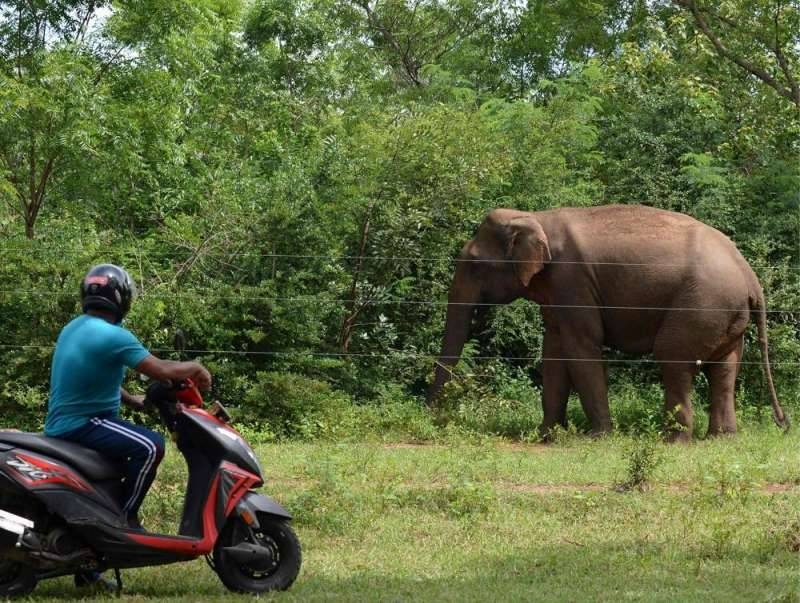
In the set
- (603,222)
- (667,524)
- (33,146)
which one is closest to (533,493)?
(667,524)

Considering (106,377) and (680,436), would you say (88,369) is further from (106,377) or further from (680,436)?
(680,436)

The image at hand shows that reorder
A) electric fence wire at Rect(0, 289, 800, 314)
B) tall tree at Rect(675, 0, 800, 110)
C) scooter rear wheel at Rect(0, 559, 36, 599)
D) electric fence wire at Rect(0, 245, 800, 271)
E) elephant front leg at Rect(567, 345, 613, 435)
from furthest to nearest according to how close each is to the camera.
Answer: tall tree at Rect(675, 0, 800, 110) → elephant front leg at Rect(567, 345, 613, 435) → electric fence wire at Rect(0, 245, 800, 271) → electric fence wire at Rect(0, 289, 800, 314) → scooter rear wheel at Rect(0, 559, 36, 599)

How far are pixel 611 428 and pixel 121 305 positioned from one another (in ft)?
30.1

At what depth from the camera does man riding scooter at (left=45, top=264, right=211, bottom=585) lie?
680 cm

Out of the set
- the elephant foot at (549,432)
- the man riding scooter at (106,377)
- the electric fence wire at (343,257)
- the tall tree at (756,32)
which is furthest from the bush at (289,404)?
the man riding scooter at (106,377)

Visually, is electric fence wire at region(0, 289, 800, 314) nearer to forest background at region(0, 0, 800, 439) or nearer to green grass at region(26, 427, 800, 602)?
forest background at region(0, 0, 800, 439)

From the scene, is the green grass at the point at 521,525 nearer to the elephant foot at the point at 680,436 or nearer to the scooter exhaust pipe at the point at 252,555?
the scooter exhaust pipe at the point at 252,555

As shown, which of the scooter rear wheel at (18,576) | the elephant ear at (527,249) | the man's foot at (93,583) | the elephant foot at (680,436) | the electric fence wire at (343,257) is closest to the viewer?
the scooter rear wheel at (18,576)

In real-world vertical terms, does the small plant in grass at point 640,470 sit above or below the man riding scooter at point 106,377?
below

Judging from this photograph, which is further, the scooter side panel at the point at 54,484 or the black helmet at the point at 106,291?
the black helmet at the point at 106,291

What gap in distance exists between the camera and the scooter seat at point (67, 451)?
685 cm

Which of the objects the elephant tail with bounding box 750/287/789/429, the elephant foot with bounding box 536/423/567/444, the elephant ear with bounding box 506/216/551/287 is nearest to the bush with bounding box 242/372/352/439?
the elephant foot with bounding box 536/423/567/444

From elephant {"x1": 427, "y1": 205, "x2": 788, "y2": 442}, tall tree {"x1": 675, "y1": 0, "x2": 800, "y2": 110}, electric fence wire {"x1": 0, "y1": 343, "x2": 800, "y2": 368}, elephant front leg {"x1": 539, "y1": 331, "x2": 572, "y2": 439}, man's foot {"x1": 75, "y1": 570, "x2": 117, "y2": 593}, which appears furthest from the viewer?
tall tree {"x1": 675, "y1": 0, "x2": 800, "y2": 110}

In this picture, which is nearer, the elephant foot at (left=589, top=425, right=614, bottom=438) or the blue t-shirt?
the blue t-shirt
